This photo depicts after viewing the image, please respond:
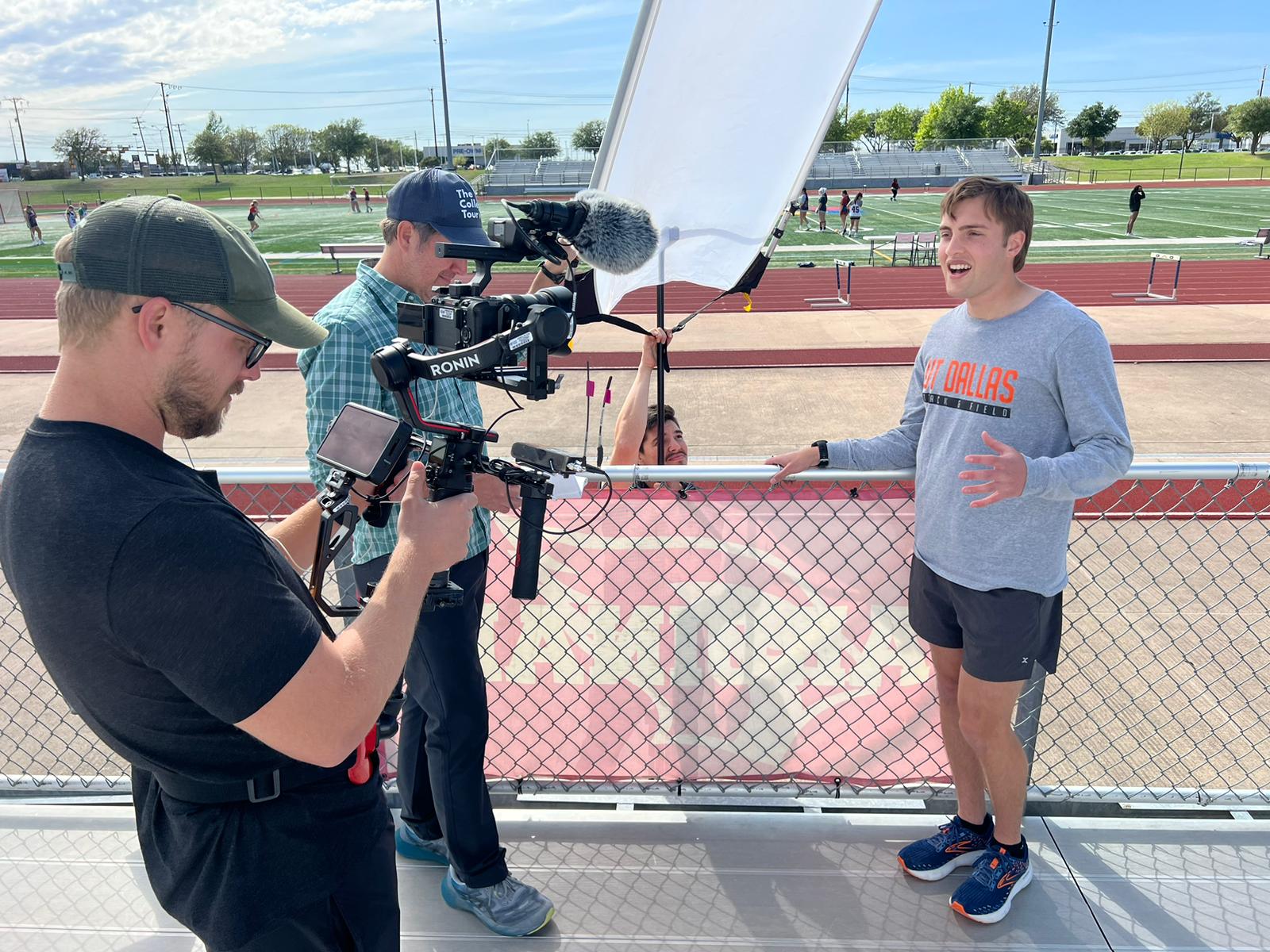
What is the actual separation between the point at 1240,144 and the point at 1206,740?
137m

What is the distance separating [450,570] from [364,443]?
0.72 meters

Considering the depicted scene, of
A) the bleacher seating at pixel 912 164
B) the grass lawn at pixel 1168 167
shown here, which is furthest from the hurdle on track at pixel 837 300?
the grass lawn at pixel 1168 167

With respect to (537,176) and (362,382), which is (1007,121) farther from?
(362,382)

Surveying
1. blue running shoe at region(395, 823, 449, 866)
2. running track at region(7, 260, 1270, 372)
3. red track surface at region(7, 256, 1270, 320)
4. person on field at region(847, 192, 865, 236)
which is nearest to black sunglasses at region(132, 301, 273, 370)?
blue running shoe at region(395, 823, 449, 866)

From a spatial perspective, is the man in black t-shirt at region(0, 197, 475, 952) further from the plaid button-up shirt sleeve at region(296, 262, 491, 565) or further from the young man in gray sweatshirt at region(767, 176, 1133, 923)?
the young man in gray sweatshirt at region(767, 176, 1133, 923)

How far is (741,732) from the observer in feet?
9.63

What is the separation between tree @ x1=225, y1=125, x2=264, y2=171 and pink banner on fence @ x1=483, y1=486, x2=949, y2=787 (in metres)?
127

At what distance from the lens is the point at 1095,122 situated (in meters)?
96.0

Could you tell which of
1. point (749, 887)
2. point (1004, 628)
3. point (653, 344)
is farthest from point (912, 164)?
point (749, 887)

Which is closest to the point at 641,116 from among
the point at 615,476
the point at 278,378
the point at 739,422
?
the point at 615,476

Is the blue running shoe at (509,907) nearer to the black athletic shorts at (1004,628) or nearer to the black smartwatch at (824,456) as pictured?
the black athletic shorts at (1004,628)

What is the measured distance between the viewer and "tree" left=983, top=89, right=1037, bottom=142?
301 ft

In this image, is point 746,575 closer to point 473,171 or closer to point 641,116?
point 641,116

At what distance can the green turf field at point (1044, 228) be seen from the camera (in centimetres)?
2353
